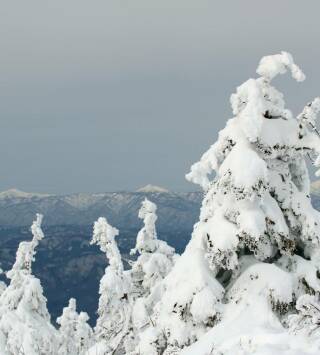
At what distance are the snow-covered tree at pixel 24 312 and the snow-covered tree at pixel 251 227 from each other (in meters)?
18.6

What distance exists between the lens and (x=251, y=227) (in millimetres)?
13258

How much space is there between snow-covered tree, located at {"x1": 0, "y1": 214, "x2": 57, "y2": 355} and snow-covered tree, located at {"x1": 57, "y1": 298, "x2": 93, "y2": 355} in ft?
14.7

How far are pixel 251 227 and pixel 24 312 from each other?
21593mm

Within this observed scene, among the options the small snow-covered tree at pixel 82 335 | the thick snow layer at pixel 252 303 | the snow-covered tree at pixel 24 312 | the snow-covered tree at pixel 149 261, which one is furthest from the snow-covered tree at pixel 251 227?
the small snow-covered tree at pixel 82 335

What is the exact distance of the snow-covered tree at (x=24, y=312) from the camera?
1254 inches

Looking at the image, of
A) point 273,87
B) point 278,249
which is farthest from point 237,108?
point 278,249

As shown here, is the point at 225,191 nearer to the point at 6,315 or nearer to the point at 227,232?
the point at 227,232

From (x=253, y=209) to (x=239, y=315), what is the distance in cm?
210

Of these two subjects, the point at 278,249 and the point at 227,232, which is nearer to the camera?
the point at 227,232

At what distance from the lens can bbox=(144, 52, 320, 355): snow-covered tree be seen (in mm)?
13375

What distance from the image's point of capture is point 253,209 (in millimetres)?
13648

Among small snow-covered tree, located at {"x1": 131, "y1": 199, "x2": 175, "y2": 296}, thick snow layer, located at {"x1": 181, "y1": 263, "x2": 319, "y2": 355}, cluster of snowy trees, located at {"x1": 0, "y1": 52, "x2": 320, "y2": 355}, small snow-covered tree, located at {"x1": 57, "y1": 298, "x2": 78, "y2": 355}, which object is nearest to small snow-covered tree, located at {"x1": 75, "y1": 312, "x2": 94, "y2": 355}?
small snow-covered tree, located at {"x1": 57, "y1": 298, "x2": 78, "y2": 355}

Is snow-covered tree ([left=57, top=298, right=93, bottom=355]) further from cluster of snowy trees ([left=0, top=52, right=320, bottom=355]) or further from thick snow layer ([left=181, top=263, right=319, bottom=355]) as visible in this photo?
thick snow layer ([left=181, top=263, right=319, bottom=355])

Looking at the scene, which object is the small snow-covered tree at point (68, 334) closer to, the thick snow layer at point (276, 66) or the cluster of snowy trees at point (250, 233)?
the cluster of snowy trees at point (250, 233)
